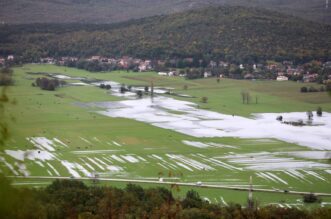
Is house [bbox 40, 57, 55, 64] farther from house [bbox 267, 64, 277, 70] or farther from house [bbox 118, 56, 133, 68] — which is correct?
house [bbox 267, 64, 277, 70]

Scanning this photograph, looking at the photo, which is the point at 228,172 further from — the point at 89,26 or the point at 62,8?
the point at 62,8

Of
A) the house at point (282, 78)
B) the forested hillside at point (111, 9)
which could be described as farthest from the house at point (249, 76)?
the forested hillside at point (111, 9)

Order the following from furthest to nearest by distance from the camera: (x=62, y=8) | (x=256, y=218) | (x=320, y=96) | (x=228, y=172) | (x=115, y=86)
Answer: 1. (x=62, y=8)
2. (x=115, y=86)
3. (x=320, y=96)
4. (x=228, y=172)
5. (x=256, y=218)

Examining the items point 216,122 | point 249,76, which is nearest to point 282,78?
point 249,76

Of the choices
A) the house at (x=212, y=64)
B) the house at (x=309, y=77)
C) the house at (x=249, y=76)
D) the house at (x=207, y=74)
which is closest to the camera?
the house at (x=309, y=77)

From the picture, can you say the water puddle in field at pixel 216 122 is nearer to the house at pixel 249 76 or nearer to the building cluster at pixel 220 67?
the house at pixel 249 76

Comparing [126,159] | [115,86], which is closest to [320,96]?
[115,86]

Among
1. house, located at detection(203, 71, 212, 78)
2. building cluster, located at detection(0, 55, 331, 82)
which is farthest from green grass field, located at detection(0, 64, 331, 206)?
house, located at detection(203, 71, 212, 78)
